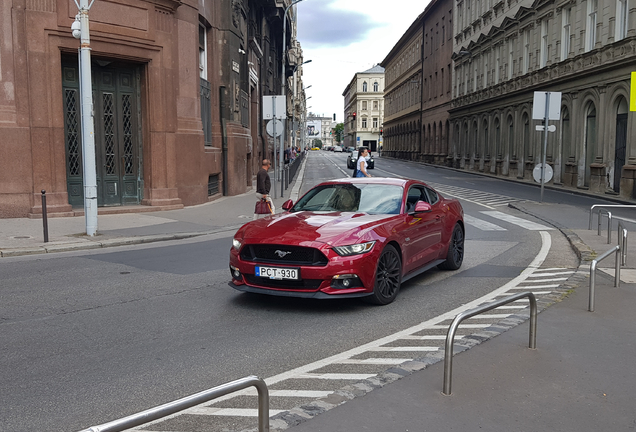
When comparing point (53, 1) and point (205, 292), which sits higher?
point (53, 1)

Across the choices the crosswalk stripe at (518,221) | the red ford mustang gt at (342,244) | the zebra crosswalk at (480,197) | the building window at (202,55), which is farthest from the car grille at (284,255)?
the building window at (202,55)

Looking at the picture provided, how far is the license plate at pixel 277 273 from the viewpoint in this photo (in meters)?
6.73

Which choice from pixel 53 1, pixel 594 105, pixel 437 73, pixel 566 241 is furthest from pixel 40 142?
pixel 437 73

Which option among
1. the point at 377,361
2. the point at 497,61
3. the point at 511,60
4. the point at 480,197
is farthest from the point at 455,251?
the point at 497,61

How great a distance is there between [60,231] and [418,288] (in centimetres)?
861

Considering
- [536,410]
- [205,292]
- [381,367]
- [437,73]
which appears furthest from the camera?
[437,73]

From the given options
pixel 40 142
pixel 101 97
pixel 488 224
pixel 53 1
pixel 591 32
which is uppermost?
pixel 591 32

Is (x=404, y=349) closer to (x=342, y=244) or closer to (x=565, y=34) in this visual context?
(x=342, y=244)

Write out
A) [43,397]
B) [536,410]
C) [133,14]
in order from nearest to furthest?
[536,410] < [43,397] < [133,14]

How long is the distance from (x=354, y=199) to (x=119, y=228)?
25.5ft

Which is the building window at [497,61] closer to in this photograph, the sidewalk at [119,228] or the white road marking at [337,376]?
the sidewalk at [119,228]

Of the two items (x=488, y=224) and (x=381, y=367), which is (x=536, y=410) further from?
(x=488, y=224)

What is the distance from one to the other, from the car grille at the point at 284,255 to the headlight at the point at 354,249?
7.3 inches

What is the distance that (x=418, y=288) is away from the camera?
8344 mm
